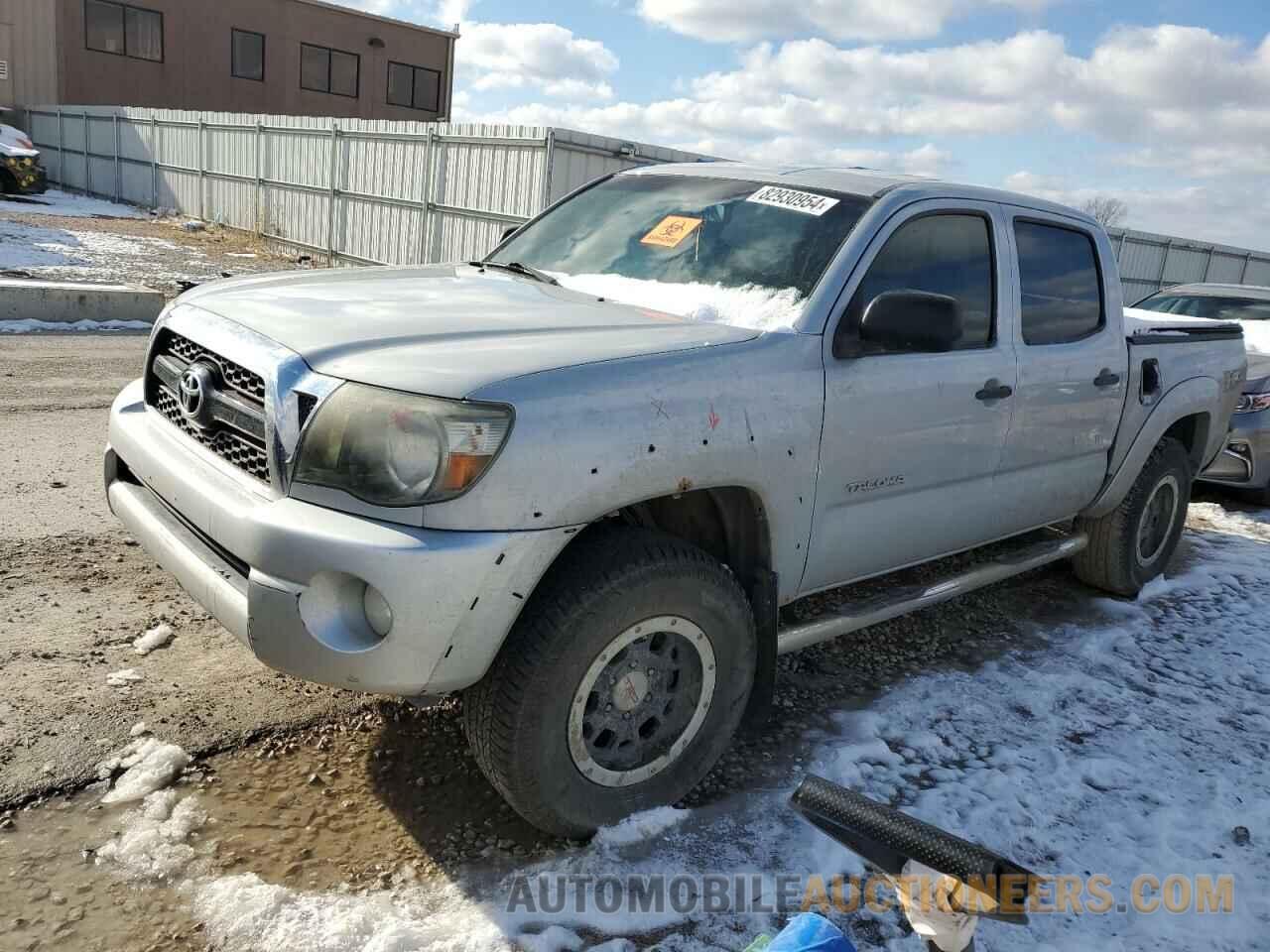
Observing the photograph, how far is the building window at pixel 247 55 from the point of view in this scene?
32.0 meters

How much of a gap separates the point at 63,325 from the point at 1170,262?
21.7m

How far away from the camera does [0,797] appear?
2727 mm

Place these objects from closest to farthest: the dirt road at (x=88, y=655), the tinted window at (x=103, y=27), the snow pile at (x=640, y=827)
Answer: the snow pile at (x=640, y=827) → the dirt road at (x=88, y=655) → the tinted window at (x=103, y=27)

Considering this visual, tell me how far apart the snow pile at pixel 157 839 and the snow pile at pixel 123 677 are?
Result: 2.15 feet

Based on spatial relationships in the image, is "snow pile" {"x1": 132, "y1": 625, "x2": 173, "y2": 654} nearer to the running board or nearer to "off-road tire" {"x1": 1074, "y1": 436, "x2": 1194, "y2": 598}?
the running board

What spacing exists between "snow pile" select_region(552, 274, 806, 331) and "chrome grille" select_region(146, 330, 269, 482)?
128 centimetres

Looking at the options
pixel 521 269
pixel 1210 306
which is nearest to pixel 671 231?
pixel 521 269

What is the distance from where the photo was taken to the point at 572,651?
2.50 meters

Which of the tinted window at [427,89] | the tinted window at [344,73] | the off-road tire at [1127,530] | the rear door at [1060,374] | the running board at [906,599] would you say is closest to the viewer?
the running board at [906,599]

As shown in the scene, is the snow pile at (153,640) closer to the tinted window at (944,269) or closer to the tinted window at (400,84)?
the tinted window at (944,269)

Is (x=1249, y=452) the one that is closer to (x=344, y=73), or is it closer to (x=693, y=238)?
(x=693, y=238)

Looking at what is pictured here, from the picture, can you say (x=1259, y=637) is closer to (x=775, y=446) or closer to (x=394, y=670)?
(x=775, y=446)

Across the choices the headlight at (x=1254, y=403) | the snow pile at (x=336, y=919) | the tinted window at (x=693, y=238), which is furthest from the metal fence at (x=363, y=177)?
the snow pile at (x=336, y=919)

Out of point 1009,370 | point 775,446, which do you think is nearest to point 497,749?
point 775,446
